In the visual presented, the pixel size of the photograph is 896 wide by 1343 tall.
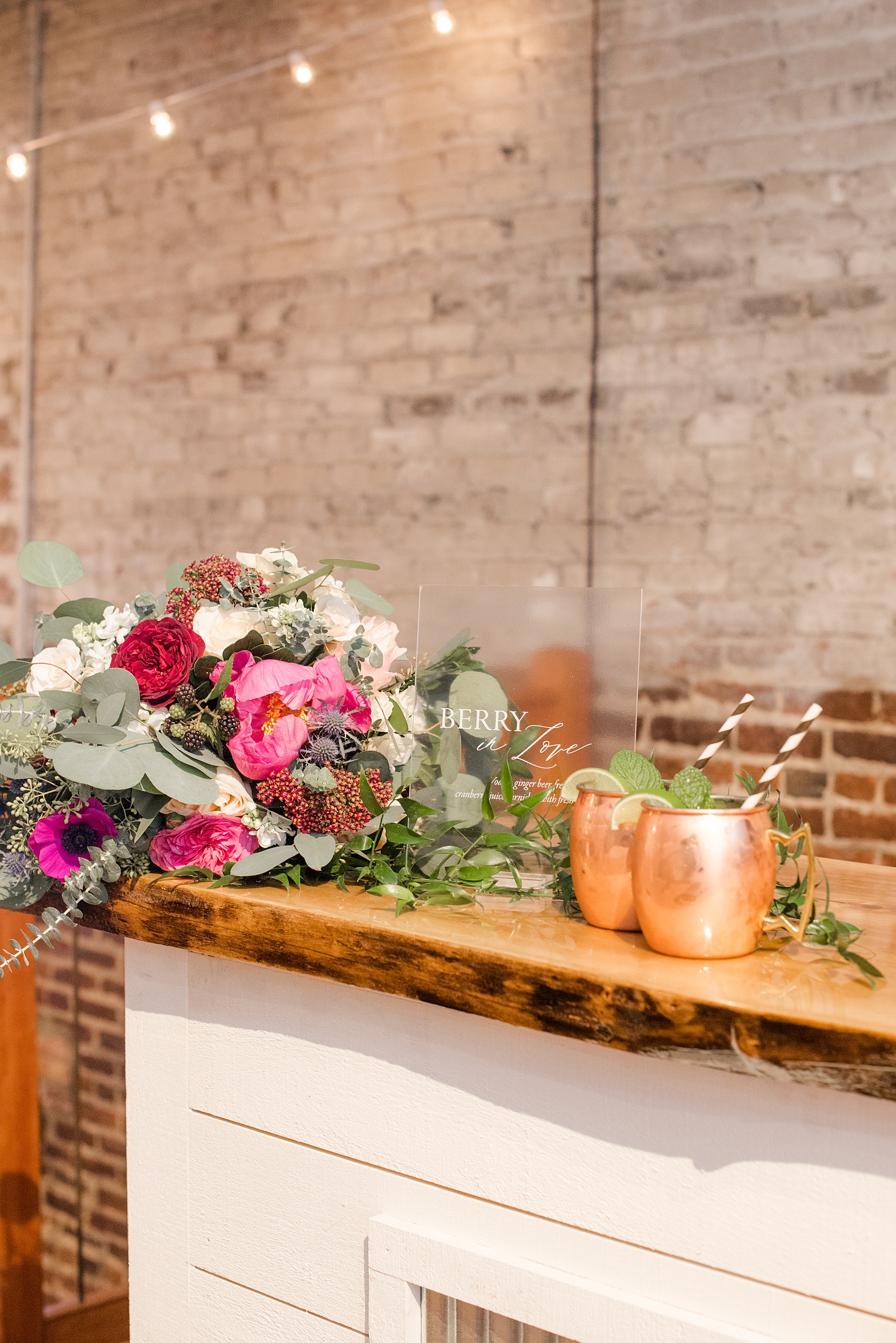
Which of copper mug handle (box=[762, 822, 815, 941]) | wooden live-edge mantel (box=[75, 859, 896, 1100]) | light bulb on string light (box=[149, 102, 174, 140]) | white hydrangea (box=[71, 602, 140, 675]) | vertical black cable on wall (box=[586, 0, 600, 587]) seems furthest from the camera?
light bulb on string light (box=[149, 102, 174, 140])

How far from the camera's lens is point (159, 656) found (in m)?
0.94

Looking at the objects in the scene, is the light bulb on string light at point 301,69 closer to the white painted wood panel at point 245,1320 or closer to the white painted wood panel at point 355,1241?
the white painted wood panel at point 355,1241

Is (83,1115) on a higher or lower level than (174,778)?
lower

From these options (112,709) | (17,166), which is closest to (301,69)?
(17,166)

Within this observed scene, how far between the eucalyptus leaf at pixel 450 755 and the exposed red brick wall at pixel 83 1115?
2.35m

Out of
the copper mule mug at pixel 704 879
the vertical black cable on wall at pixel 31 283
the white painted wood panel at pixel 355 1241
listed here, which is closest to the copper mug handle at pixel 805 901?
the copper mule mug at pixel 704 879

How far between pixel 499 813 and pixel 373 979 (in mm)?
181

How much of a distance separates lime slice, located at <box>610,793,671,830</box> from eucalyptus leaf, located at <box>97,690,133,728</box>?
0.46 meters

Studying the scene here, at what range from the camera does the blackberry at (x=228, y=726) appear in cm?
92

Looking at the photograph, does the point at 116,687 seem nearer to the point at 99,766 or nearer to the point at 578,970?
the point at 99,766

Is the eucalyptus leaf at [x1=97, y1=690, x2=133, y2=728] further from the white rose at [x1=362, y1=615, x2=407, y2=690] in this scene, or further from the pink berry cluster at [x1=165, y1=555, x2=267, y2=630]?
the white rose at [x1=362, y1=615, x2=407, y2=690]

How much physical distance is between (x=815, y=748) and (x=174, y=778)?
1626 mm

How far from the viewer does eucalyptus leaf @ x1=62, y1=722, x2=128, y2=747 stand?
0.92m

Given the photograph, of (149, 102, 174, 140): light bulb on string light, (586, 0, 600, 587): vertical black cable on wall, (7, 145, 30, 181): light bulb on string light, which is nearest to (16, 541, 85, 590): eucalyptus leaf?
(586, 0, 600, 587): vertical black cable on wall
